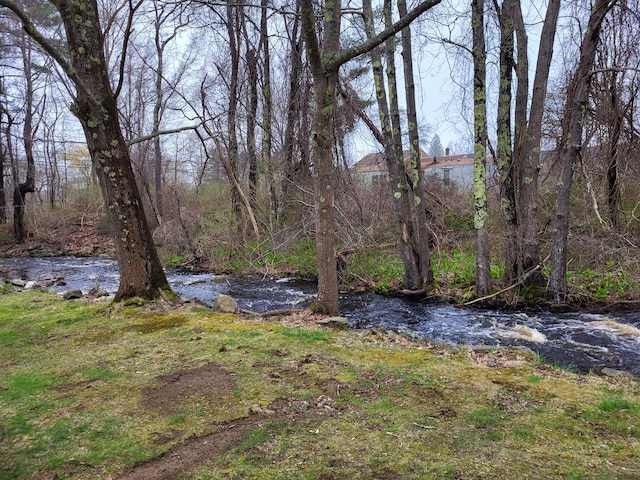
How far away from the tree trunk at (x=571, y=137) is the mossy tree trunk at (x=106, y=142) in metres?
7.24

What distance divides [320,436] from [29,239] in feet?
A: 76.5

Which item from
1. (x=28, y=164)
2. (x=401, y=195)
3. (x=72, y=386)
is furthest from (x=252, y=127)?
(x=28, y=164)

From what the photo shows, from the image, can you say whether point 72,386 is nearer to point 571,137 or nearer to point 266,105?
point 571,137

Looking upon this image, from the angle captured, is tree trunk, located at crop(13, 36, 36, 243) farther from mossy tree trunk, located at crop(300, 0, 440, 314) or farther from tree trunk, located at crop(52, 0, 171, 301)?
mossy tree trunk, located at crop(300, 0, 440, 314)

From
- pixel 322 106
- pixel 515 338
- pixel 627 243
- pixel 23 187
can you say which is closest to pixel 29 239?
pixel 23 187

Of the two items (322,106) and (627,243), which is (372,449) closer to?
(322,106)

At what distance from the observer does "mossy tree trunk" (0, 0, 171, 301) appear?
610 centimetres

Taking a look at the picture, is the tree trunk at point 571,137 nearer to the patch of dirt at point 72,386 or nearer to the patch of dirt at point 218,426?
the patch of dirt at point 218,426

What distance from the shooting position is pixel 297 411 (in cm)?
320

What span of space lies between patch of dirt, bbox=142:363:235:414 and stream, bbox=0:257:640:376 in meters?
4.01

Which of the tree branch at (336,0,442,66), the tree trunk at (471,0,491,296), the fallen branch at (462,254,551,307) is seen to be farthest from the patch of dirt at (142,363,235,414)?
the tree trunk at (471,0,491,296)

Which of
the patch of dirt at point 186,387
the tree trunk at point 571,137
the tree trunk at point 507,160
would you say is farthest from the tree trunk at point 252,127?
the patch of dirt at point 186,387

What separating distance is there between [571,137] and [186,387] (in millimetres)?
7842

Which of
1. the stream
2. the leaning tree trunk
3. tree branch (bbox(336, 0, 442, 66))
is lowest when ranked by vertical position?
the stream
